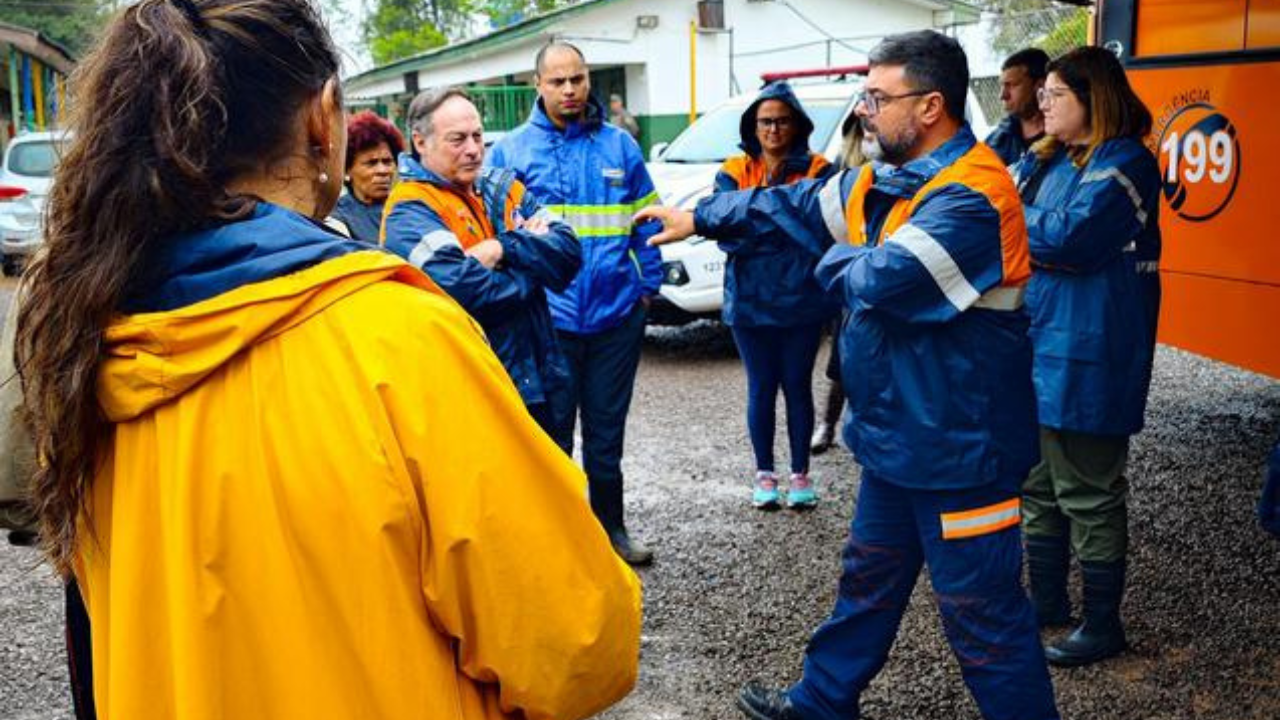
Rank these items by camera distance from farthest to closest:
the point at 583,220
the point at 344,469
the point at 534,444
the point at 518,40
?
1. the point at 518,40
2. the point at 583,220
3. the point at 534,444
4. the point at 344,469

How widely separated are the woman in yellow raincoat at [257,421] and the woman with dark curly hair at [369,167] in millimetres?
3438

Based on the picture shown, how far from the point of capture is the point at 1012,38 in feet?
65.4

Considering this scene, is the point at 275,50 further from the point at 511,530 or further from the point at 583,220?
the point at 583,220

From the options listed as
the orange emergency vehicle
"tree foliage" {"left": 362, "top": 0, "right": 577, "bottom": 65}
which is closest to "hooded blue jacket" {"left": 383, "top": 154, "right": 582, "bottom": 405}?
the orange emergency vehicle

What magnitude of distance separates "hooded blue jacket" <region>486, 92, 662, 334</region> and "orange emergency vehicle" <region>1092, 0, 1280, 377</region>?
2.80 m

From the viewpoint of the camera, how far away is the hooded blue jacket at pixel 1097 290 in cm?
403

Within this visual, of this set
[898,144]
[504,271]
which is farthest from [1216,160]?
[504,271]

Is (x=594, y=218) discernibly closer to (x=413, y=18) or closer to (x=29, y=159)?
(x=29, y=159)

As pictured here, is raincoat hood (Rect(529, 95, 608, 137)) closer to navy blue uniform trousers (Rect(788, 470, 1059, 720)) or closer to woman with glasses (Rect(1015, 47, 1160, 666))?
woman with glasses (Rect(1015, 47, 1160, 666))

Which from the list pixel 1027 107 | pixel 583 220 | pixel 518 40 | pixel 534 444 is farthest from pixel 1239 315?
pixel 518 40

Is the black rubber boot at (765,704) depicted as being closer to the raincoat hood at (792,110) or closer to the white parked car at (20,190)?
the raincoat hood at (792,110)

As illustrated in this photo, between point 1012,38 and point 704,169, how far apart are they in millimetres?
12247

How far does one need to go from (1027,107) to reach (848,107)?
13.6 ft

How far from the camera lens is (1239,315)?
5781 mm
